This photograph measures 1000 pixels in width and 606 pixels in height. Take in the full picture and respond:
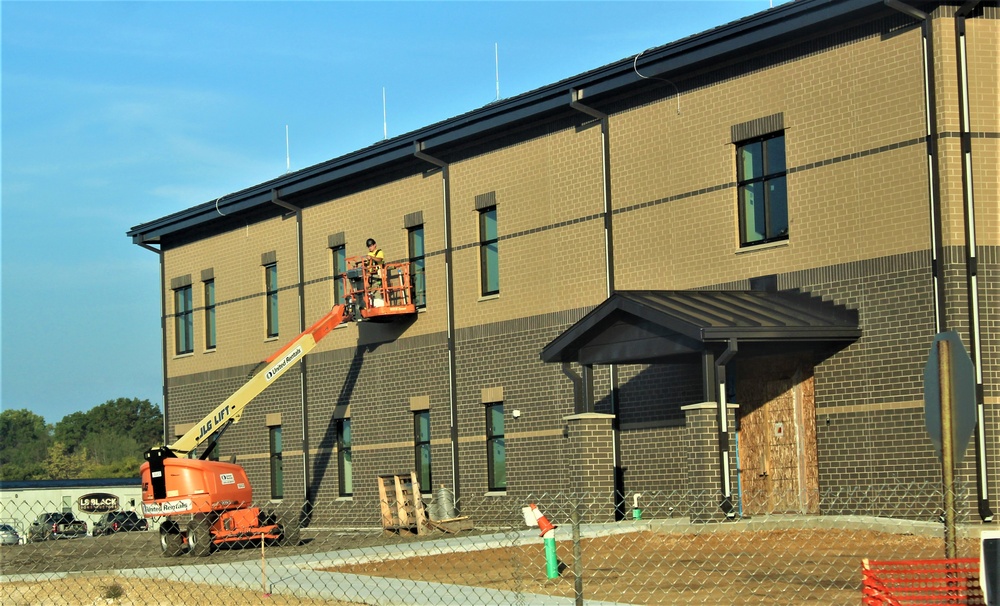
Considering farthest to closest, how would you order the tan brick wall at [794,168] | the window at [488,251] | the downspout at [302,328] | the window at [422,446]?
the downspout at [302,328]
the window at [422,446]
the window at [488,251]
the tan brick wall at [794,168]

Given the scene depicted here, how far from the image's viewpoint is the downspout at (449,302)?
31031 millimetres

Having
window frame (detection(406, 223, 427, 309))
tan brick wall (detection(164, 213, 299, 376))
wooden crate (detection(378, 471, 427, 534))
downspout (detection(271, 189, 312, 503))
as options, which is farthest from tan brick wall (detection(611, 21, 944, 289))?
tan brick wall (detection(164, 213, 299, 376))

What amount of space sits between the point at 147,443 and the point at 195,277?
397 feet

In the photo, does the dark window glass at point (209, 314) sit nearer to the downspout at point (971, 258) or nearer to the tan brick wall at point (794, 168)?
the tan brick wall at point (794, 168)

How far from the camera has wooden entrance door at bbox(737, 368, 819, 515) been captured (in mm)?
23094

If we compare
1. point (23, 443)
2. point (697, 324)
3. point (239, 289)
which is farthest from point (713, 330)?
point (23, 443)

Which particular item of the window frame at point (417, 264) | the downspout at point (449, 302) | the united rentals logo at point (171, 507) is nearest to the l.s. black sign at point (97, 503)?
the window frame at point (417, 264)

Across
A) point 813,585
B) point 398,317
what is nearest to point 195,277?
point 398,317

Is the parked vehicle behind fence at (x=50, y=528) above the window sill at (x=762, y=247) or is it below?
below

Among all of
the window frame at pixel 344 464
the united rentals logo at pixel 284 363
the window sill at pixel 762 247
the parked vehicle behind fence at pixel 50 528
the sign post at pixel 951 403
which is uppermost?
the window sill at pixel 762 247

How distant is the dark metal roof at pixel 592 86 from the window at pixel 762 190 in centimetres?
180

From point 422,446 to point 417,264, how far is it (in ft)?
15.1

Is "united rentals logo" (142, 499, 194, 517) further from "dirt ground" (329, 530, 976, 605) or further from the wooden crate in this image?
"dirt ground" (329, 530, 976, 605)

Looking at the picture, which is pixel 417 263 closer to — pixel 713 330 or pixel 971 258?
pixel 713 330
